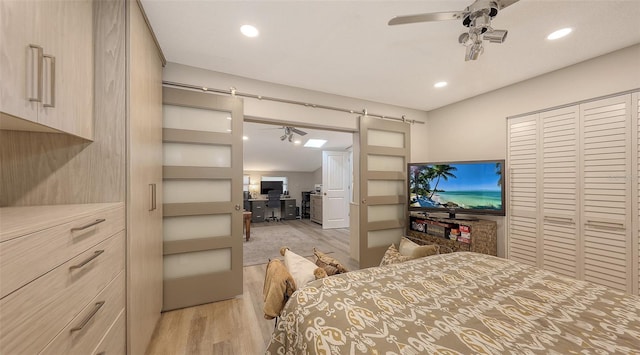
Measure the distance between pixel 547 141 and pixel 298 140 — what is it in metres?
4.66

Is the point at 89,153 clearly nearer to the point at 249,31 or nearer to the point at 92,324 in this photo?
the point at 92,324

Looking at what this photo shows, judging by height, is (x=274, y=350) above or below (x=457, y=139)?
below

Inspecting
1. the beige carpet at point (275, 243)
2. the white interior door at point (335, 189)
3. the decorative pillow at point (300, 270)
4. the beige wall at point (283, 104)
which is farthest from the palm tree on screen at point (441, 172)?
the white interior door at point (335, 189)

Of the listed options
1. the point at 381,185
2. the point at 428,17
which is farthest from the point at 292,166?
the point at 428,17

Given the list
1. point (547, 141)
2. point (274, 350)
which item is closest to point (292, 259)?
point (274, 350)

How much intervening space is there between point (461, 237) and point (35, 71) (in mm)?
3646

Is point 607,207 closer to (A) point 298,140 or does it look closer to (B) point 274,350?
(B) point 274,350

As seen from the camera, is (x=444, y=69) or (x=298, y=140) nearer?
(x=444, y=69)

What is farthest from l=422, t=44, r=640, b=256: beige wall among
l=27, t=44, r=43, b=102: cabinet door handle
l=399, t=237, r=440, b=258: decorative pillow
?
l=27, t=44, r=43, b=102: cabinet door handle

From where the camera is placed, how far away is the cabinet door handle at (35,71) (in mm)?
830

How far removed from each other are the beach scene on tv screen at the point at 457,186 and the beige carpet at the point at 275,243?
1955 mm

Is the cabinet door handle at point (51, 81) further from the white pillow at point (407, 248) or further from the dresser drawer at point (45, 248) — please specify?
the white pillow at point (407, 248)

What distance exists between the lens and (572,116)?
7.50 feet

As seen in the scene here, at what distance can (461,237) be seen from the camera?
8.98ft
